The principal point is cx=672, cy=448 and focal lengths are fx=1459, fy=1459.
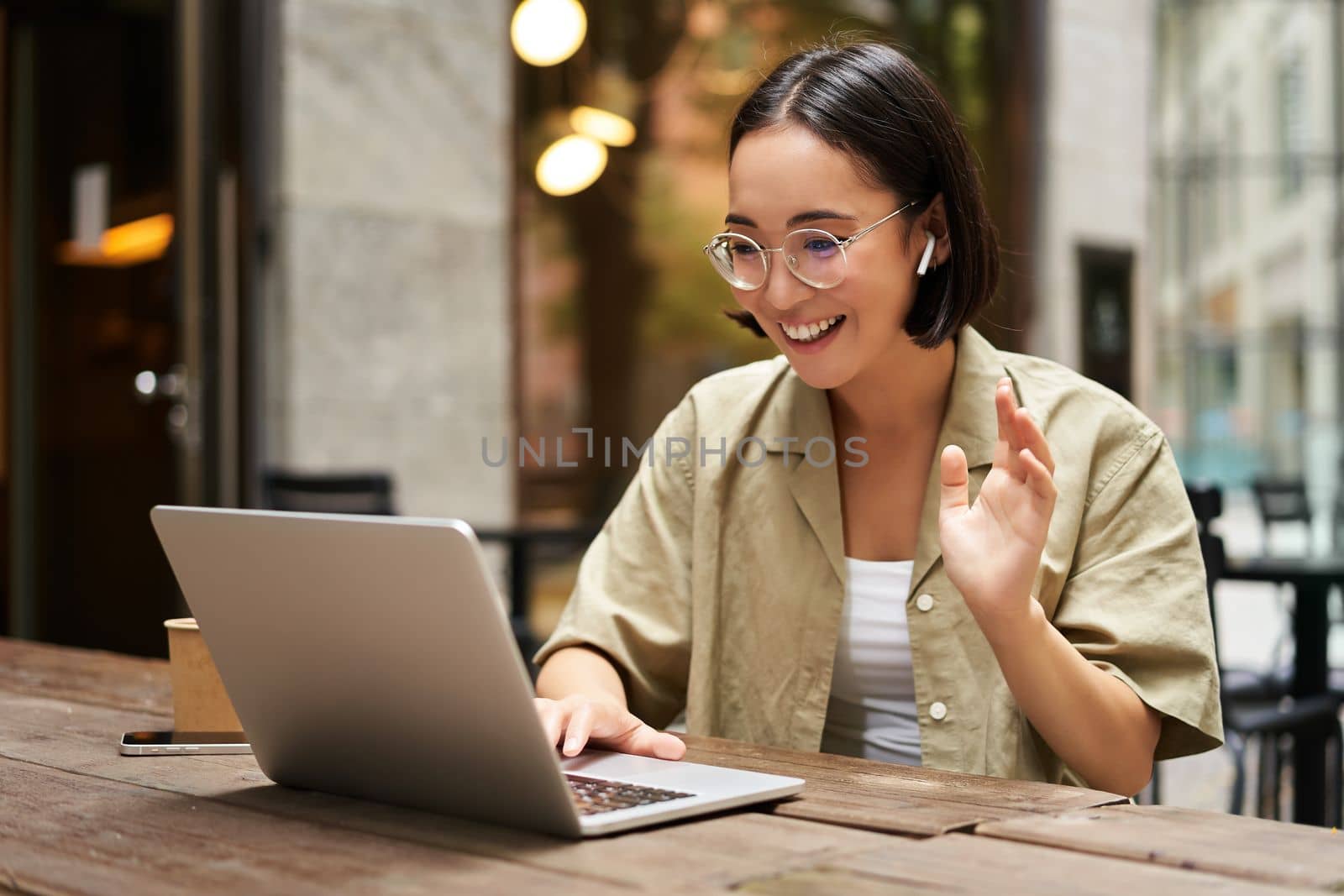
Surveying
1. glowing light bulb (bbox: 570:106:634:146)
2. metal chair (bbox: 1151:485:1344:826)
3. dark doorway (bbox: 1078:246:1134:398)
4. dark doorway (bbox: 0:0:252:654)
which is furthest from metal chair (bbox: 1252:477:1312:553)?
dark doorway (bbox: 0:0:252:654)

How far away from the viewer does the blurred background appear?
425cm

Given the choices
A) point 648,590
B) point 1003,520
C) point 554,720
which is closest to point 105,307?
point 648,590

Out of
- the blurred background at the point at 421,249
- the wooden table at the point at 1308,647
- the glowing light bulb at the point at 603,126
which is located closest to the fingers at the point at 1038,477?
the blurred background at the point at 421,249

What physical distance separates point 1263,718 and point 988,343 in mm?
1234

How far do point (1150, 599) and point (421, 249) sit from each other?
394 centimetres

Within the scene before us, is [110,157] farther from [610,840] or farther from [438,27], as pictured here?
[610,840]

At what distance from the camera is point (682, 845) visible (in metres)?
0.87

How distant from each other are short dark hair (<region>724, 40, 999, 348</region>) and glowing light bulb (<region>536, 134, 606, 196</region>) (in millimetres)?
4013

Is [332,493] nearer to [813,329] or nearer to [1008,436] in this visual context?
[813,329]

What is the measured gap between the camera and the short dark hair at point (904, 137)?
4.98ft

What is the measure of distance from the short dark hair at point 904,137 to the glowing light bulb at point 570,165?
401 cm

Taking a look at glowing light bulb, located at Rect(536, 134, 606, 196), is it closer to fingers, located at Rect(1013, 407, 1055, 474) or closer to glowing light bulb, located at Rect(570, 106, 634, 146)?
glowing light bulb, located at Rect(570, 106, 634, 146)

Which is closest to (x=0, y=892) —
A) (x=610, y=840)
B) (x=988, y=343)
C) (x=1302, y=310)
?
Result: (x=610, y=840)

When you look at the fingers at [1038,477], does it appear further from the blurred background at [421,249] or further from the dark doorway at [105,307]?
the dark doorway at [105,307]
